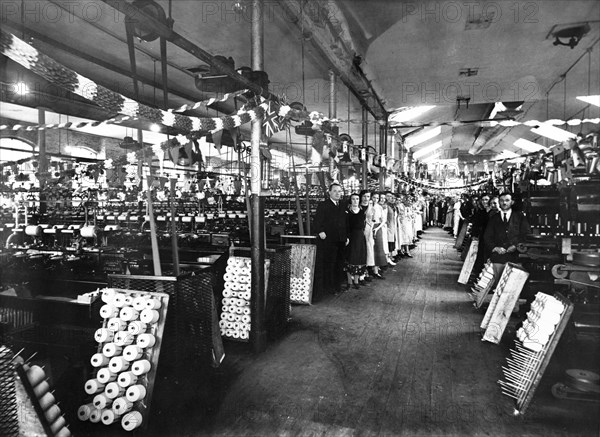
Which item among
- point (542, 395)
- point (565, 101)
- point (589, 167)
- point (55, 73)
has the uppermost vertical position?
point (565, 101)

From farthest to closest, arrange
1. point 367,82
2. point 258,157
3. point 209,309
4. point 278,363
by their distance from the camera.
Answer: point 367,82, point 258,157, point 278,363, point 209,309

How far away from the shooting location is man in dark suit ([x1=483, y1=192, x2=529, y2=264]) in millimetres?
5082

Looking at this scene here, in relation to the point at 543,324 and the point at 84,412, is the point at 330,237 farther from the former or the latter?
the point at 84,412

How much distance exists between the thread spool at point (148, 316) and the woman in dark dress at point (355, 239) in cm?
427

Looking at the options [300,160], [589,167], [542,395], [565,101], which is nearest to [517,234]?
[589,167]

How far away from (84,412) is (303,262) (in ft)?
11.4

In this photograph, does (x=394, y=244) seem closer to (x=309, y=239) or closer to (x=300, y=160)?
(x=309, y=239)

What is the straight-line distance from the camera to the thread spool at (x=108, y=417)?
8.24 feet

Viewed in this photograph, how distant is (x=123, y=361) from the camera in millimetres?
2604

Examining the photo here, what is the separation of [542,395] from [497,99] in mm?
7825

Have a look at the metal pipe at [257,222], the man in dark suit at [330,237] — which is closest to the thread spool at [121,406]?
the metal pipe at [257,222]

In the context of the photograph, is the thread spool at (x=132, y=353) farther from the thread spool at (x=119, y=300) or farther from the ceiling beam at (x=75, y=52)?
the ceiling beam at (x=75, y=52)

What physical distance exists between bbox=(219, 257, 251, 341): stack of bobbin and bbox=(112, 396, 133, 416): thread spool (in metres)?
1.54

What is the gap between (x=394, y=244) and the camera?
9281 mm
